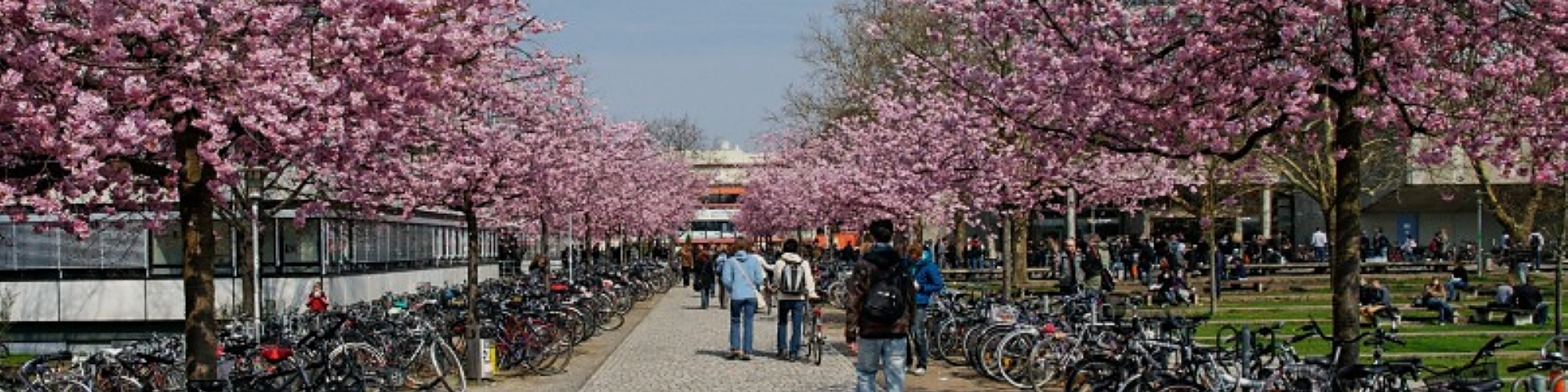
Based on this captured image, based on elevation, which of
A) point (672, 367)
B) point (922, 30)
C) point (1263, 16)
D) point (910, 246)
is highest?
point (922, 30)

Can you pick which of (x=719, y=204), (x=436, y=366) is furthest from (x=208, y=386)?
(x=719, y=204)

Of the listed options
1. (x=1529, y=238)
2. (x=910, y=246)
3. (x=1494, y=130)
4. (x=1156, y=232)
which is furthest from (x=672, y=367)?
(x=1156, y=232)

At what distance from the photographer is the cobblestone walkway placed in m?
16.7

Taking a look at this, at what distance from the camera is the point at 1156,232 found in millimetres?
68062

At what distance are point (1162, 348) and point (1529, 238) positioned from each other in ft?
108

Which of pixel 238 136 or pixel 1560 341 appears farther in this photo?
pixel 1560 341

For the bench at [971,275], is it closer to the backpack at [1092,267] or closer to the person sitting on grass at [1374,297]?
the person sitting on grass at [1374,297]

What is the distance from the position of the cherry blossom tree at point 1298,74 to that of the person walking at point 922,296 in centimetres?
523

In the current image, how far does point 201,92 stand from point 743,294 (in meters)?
10.6

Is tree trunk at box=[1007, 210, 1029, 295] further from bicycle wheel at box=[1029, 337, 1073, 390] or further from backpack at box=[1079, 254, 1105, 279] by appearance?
bicycle wheel at box=[1029, 337, 1073, 390]

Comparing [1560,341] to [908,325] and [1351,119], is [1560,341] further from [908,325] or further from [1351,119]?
[908,325]

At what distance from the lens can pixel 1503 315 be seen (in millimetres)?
25359

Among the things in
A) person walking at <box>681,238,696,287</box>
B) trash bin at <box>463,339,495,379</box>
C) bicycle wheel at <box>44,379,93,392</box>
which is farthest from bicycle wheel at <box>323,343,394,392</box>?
person walking at <box>681,238,696,287</box>

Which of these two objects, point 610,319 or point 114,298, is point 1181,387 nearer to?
point 610,319
